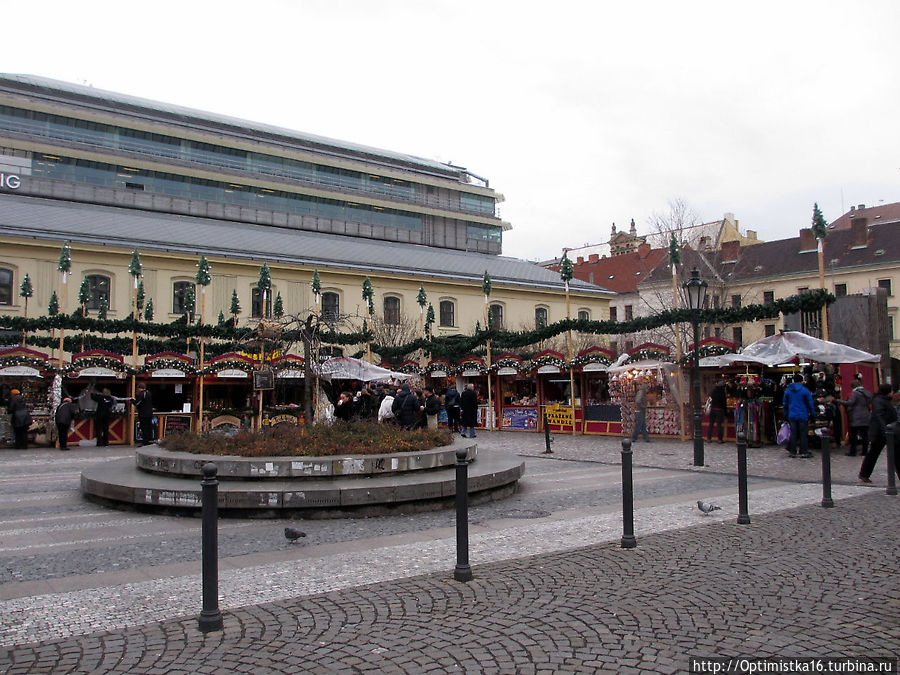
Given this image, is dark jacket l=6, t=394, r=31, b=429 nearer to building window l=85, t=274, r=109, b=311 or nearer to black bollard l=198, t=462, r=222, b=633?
building window l=85, t=274, r=109, b=311

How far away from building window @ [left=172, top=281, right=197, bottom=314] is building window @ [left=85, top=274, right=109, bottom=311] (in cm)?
345

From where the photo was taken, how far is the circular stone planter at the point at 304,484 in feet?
32.7

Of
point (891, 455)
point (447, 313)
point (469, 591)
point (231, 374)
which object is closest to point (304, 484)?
point (469, 591)

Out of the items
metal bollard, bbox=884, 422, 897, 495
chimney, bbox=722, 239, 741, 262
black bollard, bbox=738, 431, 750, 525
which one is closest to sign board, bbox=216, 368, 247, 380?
black bollard, bbox=738, 431, 750, 525

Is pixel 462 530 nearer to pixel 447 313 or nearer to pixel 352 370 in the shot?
pixel 352 370

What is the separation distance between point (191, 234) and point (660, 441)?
113ft

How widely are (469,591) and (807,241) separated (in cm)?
6067

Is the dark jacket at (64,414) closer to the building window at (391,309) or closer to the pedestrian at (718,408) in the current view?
the pedestrian at (718,408)

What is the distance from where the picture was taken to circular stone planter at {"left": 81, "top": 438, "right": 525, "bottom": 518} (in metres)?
9.95

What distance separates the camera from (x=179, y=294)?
40.8 meters

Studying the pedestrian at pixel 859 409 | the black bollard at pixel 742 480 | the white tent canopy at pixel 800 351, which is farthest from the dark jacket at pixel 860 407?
the black bollard at pixel 742 480

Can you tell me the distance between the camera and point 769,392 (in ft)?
69.5

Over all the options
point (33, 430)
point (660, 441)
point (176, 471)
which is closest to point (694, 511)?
point (176, 471)

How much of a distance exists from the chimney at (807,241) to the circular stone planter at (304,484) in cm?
5464
